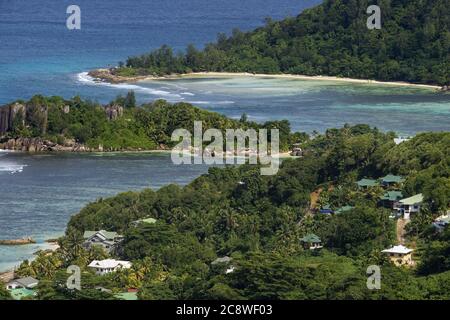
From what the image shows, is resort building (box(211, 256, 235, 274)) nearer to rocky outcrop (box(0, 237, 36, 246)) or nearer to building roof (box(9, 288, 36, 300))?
building roof (box(9, 288, 36, 300))

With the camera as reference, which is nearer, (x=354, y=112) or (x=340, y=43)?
(x=354, y=112)

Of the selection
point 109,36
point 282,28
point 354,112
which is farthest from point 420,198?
point 109,36

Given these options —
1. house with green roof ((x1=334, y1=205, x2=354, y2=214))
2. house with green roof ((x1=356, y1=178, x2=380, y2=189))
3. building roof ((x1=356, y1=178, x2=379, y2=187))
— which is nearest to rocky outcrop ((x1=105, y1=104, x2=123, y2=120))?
building roof ((x1=356, y1=178, x2=379, y2=187))

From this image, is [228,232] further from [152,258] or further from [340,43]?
[340,43]

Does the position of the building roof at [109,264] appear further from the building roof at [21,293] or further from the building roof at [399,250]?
the building roof at [399,250]

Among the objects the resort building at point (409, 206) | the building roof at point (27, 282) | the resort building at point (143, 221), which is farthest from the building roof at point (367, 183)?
the building roof at point (27, 282)
